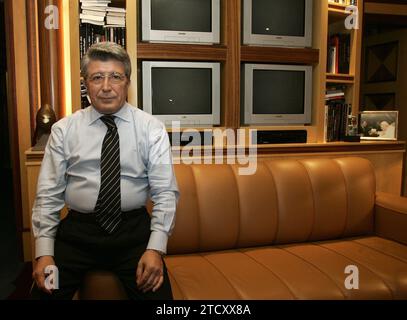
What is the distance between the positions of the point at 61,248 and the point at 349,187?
1.54 meters

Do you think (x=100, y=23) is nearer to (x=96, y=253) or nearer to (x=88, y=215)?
(x=88, y=215)

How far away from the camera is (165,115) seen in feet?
8.21

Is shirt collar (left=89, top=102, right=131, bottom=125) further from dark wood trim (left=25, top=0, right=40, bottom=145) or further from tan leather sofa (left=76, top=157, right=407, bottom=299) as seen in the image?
dark wood trim (left=25, top=0, right=40, bottom=145)

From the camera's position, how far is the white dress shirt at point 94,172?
1441mm

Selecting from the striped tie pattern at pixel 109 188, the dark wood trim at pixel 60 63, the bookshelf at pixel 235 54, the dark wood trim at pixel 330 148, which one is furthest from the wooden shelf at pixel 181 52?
the striped tie pattern at pixel 109 188

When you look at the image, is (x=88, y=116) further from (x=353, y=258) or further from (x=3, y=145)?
(x=3, y=145)

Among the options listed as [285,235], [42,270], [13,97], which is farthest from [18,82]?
[285,235]

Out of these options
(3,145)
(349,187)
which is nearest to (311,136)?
(349,187)

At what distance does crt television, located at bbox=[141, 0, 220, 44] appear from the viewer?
242 centimetres

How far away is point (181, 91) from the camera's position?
2.55m

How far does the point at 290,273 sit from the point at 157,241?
1.98 feet

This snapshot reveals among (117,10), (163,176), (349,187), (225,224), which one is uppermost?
(117,10)

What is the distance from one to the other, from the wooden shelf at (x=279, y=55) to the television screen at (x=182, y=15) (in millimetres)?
315

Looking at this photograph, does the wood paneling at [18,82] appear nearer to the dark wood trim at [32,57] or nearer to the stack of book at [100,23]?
the dark wood trim at [32,57]
